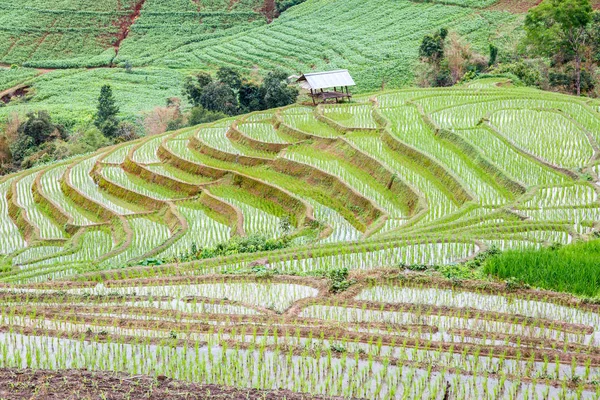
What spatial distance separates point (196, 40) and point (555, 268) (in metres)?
45.9

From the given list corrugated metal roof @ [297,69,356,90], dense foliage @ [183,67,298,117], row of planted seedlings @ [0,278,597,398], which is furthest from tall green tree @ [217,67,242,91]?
row of planted seedlings @ [0,278,597,398]

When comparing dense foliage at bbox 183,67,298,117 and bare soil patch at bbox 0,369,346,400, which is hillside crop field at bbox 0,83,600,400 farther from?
dense foliage at bbox 183,67,298,117

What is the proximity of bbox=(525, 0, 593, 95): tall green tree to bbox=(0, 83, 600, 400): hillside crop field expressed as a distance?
5598 millimetres

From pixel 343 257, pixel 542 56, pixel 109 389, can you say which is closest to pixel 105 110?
pixel 542 56

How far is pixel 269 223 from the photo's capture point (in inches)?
670

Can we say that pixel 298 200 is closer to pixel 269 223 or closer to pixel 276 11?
pixel 269 223

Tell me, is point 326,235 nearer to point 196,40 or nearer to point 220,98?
point 220,98

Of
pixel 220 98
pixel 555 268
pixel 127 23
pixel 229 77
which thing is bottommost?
pixel 555 268

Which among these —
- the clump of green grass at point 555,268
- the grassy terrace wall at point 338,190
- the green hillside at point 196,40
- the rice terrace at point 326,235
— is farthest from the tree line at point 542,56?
the clump of green grass at point 555,268

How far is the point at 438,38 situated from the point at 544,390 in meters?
29.4

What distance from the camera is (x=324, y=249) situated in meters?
12.6

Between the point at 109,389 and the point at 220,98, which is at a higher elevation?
the point at 220,98

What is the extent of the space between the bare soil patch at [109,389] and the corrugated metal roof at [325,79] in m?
20.7

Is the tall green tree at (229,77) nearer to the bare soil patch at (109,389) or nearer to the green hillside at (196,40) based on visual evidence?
the green hillside at (196,40)
